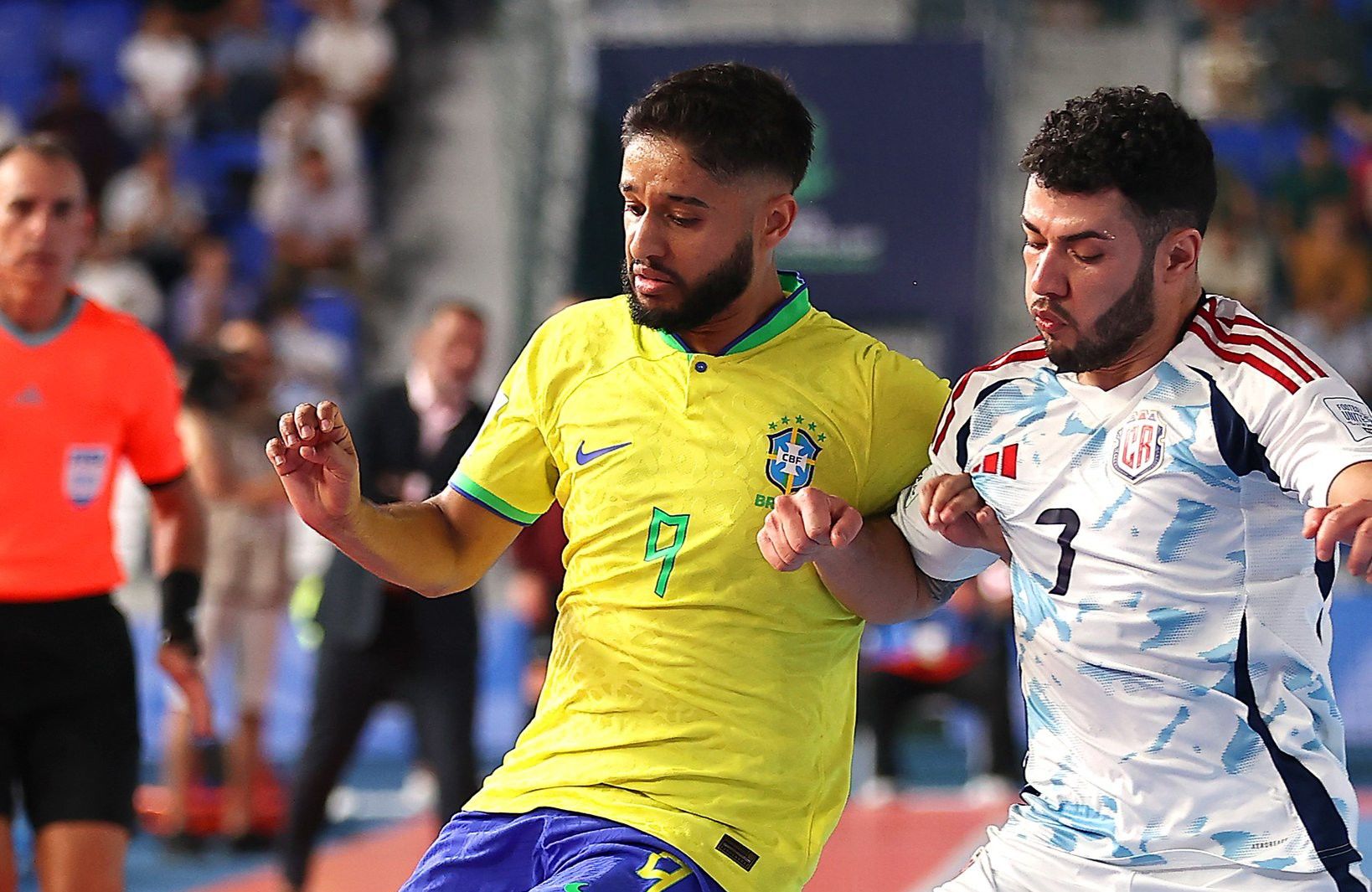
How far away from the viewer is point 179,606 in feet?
15.0

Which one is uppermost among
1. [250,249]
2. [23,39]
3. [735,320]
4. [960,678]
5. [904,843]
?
[23,39]

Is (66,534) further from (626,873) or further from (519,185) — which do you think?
(519,185)

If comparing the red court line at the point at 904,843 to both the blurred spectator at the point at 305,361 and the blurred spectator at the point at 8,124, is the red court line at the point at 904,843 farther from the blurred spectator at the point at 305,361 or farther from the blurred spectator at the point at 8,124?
the blurred spectator at the point at 8,124

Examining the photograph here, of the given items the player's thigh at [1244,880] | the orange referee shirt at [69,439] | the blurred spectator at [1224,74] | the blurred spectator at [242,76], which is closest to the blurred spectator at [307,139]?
the blurred spectator at [242,76]

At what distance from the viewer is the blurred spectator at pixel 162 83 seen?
12914mm

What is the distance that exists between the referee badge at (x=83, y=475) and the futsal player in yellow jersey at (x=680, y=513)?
1403mm

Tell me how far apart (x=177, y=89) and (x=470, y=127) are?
2.12 m

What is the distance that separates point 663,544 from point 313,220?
957cm

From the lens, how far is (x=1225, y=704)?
2.81 m

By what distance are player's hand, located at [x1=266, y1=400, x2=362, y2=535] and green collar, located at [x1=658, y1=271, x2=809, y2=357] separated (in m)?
0.61

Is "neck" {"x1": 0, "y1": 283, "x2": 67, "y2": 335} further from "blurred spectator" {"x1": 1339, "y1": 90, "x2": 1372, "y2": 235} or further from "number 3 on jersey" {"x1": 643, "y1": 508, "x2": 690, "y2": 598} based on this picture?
"blurred spectator" {"x1": 1339, "y1": 90, "x2": 1372, "y2": 235}

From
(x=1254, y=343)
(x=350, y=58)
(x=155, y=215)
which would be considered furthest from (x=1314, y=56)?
(x=1254, y=343)

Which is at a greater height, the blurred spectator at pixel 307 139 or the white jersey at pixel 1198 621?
the blurred spectator at pixel 307 139

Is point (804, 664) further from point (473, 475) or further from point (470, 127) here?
point (470, 127)
